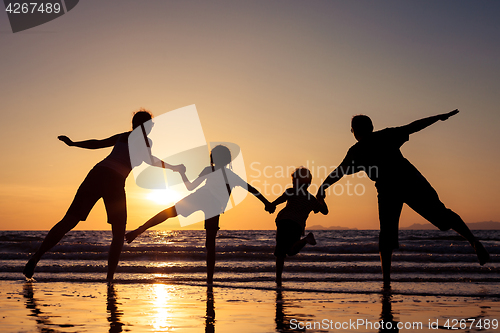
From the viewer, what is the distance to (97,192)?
5.64 meters

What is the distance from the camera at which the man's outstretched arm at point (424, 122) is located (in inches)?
193

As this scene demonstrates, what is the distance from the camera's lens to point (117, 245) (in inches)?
234

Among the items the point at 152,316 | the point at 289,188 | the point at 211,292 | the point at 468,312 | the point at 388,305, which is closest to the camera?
the point at 152,316

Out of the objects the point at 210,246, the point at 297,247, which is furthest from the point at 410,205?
the point at 210,246

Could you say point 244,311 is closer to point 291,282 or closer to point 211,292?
point 211,292

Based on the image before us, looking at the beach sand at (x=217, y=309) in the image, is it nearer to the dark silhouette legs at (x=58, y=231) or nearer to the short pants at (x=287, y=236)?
the dark silhouette legs at (x=58, y=231)

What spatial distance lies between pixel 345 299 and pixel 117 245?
10.2 ft

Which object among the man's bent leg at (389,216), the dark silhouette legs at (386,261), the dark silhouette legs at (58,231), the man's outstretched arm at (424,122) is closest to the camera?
the man's outstretched arm at (424,122)

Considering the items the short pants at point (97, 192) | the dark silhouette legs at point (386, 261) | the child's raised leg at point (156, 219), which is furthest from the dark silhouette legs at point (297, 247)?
the short pants at point (97, 192)

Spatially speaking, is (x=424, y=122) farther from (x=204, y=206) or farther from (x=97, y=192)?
(x=97, y=192)

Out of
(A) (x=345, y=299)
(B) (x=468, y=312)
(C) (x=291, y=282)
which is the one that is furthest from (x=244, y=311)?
(C) (x=291, y=282)

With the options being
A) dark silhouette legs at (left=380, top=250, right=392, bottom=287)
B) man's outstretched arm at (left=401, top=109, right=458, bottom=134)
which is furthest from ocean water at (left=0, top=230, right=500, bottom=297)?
man's outstretched arm at (left=401, top=109, right=458, bottom=134)

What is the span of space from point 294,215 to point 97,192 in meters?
2.69

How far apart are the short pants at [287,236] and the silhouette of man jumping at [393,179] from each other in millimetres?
1080
